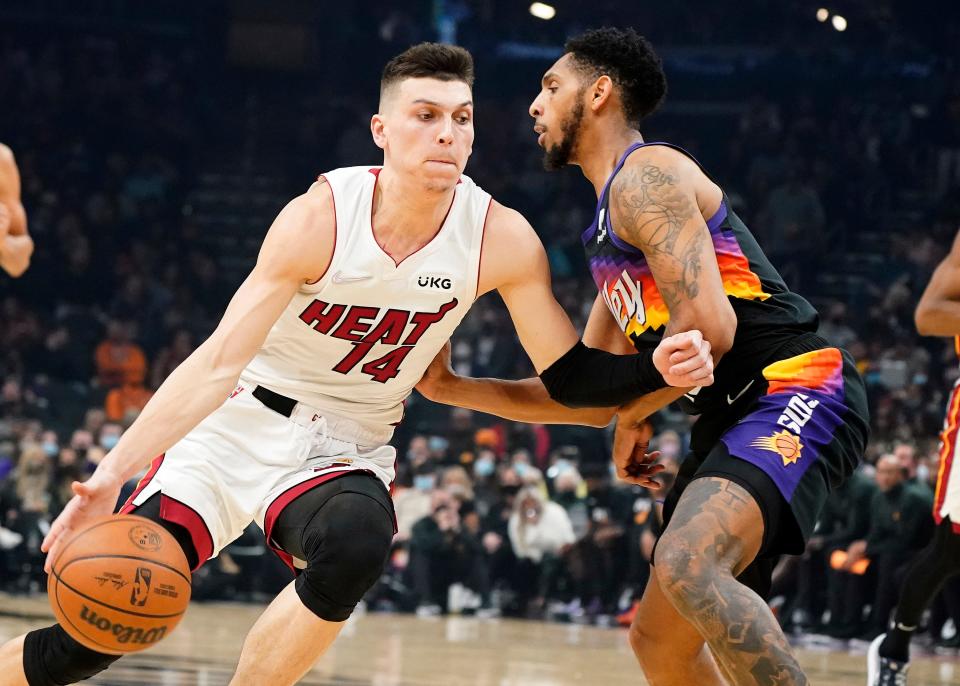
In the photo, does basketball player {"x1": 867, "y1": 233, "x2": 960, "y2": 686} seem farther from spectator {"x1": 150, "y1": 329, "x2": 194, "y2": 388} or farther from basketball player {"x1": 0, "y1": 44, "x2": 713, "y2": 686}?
spectator {"x1": 150, "y1": 329, "x2": 194, "y2": 388}

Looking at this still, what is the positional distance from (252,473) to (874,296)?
504 inches

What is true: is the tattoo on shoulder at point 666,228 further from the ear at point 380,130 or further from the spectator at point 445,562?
the spectator at point 445,562

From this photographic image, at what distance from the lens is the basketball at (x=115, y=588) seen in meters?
3.72

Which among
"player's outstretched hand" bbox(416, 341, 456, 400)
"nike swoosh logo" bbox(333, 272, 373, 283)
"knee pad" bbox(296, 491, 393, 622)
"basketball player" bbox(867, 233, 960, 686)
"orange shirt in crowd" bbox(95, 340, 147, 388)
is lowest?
"orange shirt in crowd" bbox(95, 340, 147, 388)

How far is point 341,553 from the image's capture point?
12.9 ft

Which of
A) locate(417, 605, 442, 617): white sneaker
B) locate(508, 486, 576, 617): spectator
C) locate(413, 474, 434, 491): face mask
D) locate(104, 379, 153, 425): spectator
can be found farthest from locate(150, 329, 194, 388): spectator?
locate(508, 486, 576, 617): spectator

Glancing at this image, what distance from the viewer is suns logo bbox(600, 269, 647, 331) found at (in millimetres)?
4129

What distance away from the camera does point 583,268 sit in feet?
56.8

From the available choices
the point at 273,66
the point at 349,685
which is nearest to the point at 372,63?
the point at 273,66

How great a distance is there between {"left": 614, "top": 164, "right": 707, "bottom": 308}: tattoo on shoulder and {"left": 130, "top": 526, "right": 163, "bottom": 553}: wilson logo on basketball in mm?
1634

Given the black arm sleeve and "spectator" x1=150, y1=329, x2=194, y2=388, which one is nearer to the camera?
the black arm sleeve

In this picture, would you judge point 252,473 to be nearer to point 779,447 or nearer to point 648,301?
point 648,301

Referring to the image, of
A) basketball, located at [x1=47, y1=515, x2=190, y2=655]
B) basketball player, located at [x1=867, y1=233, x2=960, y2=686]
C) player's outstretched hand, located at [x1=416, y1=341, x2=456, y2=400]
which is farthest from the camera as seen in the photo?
basketball player, located at [x1=867, y1=233, x2=960, y2=686]

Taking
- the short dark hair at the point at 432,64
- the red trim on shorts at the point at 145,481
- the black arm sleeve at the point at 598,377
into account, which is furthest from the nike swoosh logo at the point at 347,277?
the red trim on shorts at the point at 145,481
